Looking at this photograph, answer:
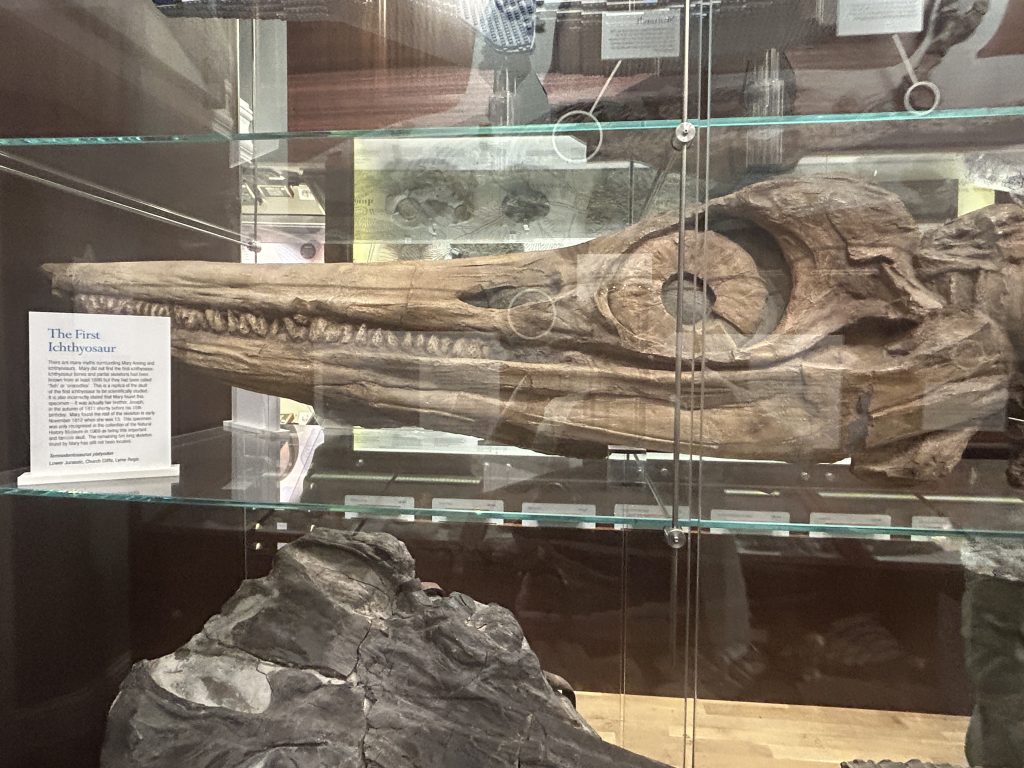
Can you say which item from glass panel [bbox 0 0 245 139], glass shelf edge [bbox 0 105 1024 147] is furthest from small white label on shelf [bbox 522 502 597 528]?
glass panel [bbox 0 0 245 139]

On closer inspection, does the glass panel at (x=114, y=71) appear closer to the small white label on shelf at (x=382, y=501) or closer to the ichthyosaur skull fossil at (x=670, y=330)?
the ichthyosaur skull fossil at (x=670, y=330)

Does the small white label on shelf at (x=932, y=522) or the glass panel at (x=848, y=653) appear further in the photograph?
the glass panel at (x=848, y=653)

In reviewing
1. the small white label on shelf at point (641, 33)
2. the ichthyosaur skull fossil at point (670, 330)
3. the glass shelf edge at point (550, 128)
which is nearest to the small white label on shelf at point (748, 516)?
the ichthyosaur skull fossil at point (670, 330)

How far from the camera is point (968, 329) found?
1400 millimetres

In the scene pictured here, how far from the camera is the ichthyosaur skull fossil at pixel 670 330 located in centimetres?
141

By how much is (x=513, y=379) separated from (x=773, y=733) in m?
1.21

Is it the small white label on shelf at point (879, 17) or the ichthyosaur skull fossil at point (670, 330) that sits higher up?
the small white label on shelf at point (879, 17)

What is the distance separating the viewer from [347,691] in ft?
4.62

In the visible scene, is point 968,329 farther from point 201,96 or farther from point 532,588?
point 201,96

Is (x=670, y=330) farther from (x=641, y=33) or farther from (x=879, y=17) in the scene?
(x=879, y=17)

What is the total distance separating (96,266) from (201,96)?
26.1 inches

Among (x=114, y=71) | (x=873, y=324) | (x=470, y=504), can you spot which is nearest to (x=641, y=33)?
(x=873, y=324)

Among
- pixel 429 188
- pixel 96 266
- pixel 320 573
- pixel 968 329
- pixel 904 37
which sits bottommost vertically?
pixel 320 573

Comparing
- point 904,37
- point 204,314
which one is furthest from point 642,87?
point 204,314
